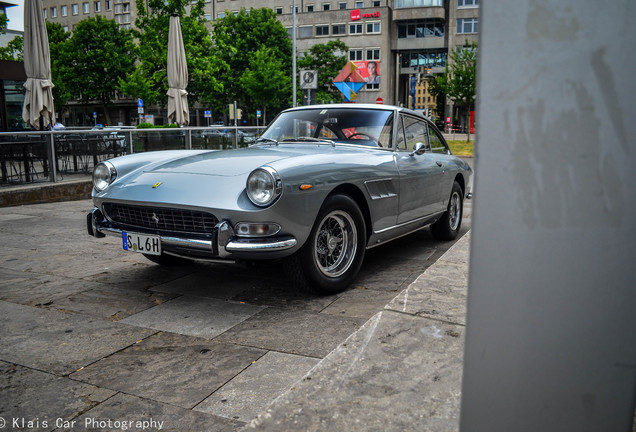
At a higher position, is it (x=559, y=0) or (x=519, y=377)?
(x=559, y=0)

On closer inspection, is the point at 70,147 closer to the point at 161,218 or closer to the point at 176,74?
the point at 176,74

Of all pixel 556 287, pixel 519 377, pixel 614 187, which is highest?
pixel 614 187

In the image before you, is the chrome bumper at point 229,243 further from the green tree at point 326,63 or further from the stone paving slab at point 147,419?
the green tree at point 326,63

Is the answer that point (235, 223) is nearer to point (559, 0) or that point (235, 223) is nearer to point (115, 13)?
point (559, 0)

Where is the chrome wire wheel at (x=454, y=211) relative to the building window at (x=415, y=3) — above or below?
below

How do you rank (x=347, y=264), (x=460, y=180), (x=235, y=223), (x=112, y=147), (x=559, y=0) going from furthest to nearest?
1. (x=112, y=147)
2. (x=460, y=180)
3. (x=347, y=264)
4. (x=235, y=223)
5. (x=559, y=0)

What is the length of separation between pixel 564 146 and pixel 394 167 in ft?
12.9

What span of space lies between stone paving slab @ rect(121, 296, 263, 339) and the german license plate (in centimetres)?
41

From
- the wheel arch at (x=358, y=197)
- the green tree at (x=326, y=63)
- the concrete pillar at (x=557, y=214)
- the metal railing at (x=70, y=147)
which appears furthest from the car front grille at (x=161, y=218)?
the green tree at (x=326, y=63)

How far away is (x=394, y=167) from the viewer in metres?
4.78

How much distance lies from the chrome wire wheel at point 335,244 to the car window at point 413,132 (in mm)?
1328

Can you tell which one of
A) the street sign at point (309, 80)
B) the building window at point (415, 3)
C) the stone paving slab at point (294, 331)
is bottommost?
the stone paving slab at point (294, 331)

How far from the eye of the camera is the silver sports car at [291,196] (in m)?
3.62

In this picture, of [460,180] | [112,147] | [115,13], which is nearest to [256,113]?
[115,13]
